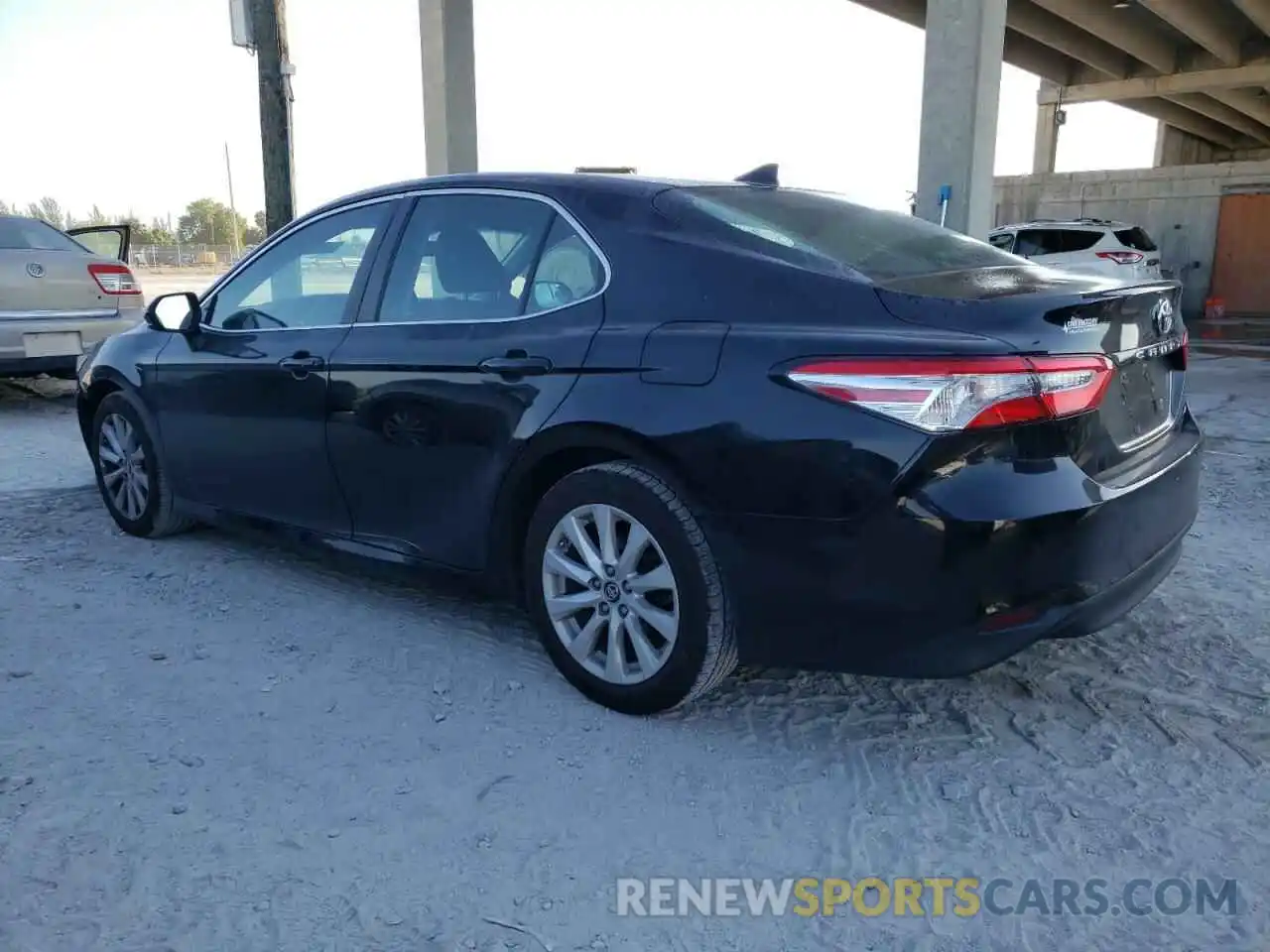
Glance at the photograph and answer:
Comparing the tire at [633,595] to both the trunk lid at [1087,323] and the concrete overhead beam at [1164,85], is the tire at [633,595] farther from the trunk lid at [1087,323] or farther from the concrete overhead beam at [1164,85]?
the concrete overhead beam at [1164,85]

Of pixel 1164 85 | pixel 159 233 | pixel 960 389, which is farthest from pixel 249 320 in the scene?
pixel 159 233

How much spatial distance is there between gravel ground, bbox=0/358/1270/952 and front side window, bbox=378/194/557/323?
3.01 ft

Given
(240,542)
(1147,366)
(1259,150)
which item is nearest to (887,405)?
(1147,366)

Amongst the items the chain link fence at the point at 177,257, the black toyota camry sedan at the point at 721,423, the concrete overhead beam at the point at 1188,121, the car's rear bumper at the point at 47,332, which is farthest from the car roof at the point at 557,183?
the chain link fence at the point at 177,257

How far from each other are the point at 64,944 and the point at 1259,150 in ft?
144

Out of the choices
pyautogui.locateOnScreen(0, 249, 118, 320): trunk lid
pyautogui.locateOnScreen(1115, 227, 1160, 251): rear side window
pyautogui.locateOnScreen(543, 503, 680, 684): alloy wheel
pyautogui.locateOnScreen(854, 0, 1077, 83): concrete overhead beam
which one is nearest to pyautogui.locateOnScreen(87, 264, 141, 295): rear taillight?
pyautogui.locateOnScreen(0, 249, 118, 320): trunk lid

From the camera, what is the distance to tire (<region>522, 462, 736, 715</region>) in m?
2.65

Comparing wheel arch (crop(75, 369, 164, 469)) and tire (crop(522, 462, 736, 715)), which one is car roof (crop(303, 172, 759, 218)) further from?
wheel arch (crop(75, 369, 164, 469))

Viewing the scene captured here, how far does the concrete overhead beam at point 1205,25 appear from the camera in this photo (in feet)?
60.1

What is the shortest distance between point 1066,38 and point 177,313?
21.4 metres

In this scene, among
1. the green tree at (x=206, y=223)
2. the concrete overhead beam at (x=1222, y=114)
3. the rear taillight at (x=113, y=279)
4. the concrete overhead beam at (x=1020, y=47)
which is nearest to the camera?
the rear taillight at (x=113, y=279)

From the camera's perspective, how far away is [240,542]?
182 inches

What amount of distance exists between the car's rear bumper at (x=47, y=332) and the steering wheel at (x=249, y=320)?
430 cm

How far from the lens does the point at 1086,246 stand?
1412 cm
